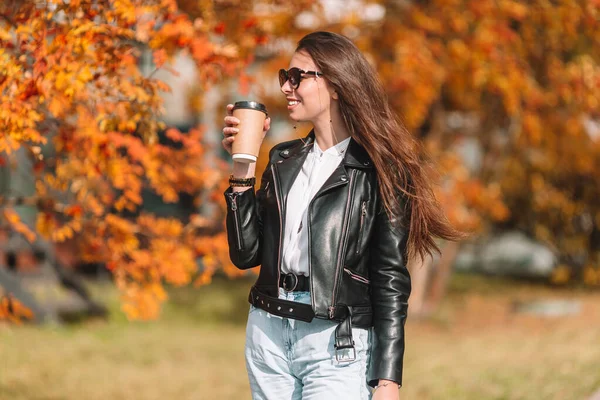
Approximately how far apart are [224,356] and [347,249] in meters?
6.49

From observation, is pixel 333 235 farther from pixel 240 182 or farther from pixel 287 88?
pixel 287 88

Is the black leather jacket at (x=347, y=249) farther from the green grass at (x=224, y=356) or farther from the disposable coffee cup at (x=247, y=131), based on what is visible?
the green grass at (x=224, y=356)

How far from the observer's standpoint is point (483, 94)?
11875 mm

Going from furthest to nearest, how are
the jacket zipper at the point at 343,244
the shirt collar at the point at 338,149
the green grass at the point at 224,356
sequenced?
1. the green grass at the point at 224,356
2. the shirt collar at the point at 338,149
3. the jacket zipper at the point at 343,244

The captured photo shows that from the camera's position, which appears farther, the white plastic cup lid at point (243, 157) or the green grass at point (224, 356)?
the green grass at point (224, 356)

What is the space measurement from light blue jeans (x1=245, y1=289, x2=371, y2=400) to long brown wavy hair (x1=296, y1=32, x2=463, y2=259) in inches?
16.9

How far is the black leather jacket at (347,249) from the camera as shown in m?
2.76

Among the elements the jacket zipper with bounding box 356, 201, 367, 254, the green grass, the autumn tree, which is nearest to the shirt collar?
the jacket zipper with bounding box 356, 201, 367, 254

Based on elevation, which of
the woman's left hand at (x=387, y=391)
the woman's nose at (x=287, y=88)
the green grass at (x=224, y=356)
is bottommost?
the green grass at (x=224, y=356)

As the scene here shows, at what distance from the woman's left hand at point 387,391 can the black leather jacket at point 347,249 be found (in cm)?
2

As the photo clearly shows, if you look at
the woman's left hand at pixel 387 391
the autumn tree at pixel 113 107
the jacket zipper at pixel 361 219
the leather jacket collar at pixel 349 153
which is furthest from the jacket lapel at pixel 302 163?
the autumn tree at pixel 113 107

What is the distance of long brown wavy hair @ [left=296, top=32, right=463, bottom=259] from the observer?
285cm

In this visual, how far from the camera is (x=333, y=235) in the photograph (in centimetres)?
278

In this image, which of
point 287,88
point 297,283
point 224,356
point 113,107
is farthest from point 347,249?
point 224,356
